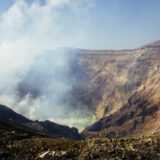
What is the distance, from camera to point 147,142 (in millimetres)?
31016

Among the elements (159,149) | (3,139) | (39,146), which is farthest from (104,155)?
(3,139)

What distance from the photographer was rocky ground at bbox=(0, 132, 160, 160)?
29.0 m

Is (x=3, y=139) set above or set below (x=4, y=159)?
above

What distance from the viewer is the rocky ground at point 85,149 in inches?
1141

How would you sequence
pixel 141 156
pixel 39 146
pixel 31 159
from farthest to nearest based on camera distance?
pixel 39 146 < pixel 31 159 < pixel 141 156

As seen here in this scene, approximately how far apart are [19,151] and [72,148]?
399 cm

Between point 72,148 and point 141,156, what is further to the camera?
point 72,148

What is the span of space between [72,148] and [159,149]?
240 inches

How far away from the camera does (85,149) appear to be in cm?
3047

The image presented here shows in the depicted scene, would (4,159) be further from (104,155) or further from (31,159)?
(104,155)

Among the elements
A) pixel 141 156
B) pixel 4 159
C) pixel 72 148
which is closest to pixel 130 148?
pixel 141 156

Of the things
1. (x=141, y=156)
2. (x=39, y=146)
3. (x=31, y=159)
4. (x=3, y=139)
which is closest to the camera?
(x=141, y=156)

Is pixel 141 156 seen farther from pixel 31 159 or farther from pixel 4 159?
pixel 4 159

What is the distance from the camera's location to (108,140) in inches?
1259
